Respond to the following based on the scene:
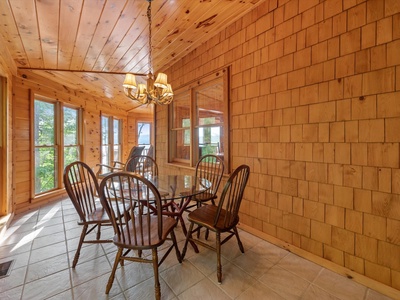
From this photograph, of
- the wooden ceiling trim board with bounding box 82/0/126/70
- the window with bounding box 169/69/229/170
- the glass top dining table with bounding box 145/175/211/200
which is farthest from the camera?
the window with bounding box 169/69/229/170

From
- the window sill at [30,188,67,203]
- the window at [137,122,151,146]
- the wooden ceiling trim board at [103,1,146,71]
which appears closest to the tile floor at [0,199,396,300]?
the window sill at [30,188,67,203]

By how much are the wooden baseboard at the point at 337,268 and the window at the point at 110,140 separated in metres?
4.90

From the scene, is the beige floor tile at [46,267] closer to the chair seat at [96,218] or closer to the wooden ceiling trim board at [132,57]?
the chair seat at [96,218]

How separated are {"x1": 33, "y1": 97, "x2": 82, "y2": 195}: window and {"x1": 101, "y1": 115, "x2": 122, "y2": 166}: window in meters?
1.05

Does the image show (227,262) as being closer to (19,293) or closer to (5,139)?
(19,293)

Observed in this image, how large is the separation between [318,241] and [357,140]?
1.00 meters

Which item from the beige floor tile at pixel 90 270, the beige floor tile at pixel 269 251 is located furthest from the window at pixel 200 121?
the beige floor tile at pixel 90 270

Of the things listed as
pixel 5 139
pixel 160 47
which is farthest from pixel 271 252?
pixel 5 139

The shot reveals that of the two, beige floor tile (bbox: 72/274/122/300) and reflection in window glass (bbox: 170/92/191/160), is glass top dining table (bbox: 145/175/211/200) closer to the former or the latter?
beige floor tile (bbox: 72/274/122/300)

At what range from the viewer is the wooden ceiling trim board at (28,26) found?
5.74 feet

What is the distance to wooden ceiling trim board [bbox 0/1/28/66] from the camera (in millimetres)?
1799

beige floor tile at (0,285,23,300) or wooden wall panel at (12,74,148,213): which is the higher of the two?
wooden wall panel at (12,74,148,213)

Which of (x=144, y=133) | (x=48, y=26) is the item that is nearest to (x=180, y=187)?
(x=48, y=26)

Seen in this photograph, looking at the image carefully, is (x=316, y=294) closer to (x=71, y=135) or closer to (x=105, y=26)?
(x=105, y=26)
